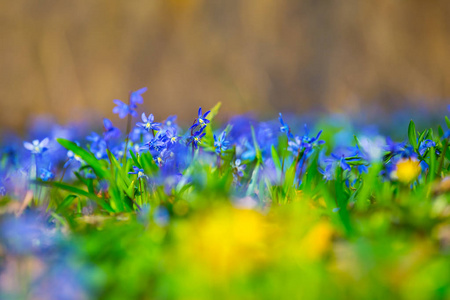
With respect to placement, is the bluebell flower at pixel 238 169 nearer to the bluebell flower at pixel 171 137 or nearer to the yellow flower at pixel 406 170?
the bluebell flower at pixel 171 137

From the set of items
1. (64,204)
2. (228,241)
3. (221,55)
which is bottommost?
(228,241)

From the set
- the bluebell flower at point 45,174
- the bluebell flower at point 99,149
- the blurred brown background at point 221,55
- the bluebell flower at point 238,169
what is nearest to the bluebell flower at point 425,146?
the bluebell flower at point 238,169

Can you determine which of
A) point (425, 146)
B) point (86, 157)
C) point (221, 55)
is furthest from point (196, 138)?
point (221, 55)

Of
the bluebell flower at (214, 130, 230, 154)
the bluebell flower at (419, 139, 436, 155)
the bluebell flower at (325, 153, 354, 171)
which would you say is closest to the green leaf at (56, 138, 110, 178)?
the bluebell flower at (214, 130, 230, 154)

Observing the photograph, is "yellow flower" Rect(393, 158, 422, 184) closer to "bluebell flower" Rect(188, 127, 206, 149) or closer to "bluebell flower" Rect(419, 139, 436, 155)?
"bluebell flower" Rect(419, 139, 436, 155)

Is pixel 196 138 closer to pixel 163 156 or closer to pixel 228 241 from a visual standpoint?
pixel 163 156

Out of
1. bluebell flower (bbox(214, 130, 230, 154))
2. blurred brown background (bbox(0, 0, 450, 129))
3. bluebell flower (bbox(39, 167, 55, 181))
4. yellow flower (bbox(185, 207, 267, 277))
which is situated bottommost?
yellow flower (bbox(185, 207, 267, 277))
